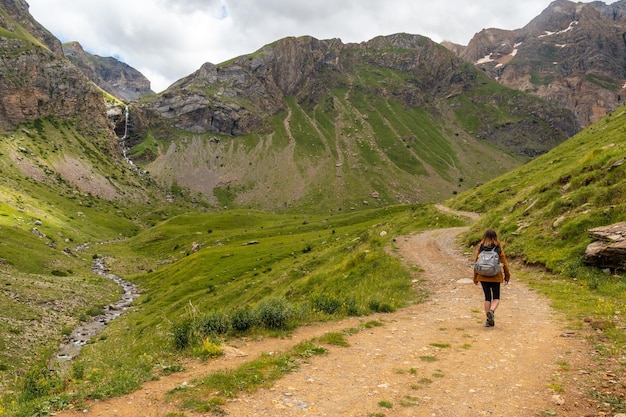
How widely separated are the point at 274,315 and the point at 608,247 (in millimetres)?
18848

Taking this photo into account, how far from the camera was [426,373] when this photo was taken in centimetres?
1140

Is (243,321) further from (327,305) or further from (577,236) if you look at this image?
(577,236)

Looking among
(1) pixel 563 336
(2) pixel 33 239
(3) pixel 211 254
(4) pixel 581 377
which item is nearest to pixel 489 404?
(4) pixel 581 377

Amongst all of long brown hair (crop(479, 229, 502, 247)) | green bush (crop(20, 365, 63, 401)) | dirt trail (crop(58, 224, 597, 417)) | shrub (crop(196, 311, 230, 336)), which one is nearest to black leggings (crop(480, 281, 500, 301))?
dirt trail (crop(58, 224, 597, 417))

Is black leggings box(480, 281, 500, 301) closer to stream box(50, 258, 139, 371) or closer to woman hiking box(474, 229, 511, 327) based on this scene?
woman hiking box(474, 229, 511, 327)

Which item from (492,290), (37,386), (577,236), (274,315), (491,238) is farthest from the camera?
(577,236)

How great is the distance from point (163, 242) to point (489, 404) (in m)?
127

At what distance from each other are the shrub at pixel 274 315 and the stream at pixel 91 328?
13652 millimetres

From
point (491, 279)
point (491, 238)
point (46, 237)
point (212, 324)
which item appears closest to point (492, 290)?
point (491, 279)

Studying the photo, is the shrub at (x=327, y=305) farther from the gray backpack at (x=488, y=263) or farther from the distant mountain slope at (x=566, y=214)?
the distant mountain slope at (x=566, y=214)

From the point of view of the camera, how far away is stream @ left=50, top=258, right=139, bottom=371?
35.2m

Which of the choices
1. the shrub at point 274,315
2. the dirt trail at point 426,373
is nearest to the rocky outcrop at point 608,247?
the dirt trail at point 426,373

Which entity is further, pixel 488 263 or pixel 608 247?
pixel 608 247

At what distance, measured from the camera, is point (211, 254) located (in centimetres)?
8150
